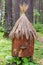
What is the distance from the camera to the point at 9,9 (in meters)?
12.7

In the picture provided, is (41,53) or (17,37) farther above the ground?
(17,37)

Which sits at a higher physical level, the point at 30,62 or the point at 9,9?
the point at 9,9

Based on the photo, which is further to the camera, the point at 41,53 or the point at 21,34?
the point at 41,53

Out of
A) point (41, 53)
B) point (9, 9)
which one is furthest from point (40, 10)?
point (41, 53)

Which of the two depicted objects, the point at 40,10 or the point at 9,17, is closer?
the point at 9,17

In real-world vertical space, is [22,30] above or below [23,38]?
above

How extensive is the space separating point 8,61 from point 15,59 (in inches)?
10.9

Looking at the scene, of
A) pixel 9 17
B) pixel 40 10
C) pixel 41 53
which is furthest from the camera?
pixel 40 10

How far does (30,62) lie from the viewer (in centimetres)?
656

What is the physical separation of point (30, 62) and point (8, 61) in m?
0.61

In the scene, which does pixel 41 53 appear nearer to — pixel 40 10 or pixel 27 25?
pixel 27 25

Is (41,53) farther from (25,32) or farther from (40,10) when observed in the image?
(40,10)

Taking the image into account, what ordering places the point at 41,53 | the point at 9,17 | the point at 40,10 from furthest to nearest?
the point at 40,10 < the point at 9,17 < the point at 41,53

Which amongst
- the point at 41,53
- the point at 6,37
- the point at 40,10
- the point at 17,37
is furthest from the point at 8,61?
the point at 40,10
